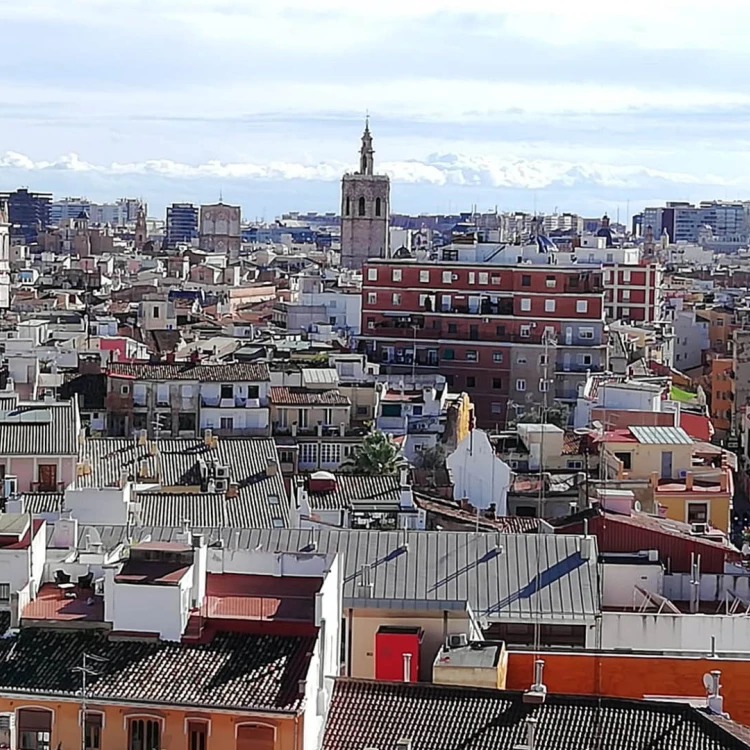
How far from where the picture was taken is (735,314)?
53.4m

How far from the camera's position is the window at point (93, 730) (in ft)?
37.9

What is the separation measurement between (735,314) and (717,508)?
29.9 meters

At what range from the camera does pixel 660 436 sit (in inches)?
1005

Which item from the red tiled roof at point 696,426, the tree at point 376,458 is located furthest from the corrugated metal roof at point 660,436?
the tree at point 376,458

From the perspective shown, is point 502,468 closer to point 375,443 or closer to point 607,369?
point 375,443

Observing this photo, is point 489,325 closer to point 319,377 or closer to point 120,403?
point 319,377

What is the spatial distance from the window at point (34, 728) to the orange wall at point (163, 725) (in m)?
0.04

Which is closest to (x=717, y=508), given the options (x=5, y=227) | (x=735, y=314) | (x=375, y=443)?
(x=375, y=443)

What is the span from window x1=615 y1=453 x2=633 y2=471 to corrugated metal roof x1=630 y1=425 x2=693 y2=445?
12.5 inches

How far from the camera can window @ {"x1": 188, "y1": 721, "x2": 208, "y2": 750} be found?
11453 mm

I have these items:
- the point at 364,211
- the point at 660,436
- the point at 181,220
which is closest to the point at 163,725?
the point at 660,436

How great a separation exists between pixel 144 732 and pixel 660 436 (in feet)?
50.2

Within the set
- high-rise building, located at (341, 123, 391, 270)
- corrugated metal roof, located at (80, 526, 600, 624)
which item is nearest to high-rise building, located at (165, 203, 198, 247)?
high-rise building, located at (341, 123, 391, 270)

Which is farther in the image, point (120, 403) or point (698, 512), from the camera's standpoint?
point (120, 403)
